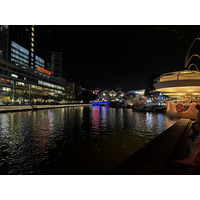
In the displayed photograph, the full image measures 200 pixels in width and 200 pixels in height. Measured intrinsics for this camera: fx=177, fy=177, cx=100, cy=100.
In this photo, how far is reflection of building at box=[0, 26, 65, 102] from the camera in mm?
82225

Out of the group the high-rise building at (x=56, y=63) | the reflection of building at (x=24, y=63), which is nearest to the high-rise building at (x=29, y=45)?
the reflection of building at (x=24, y=63)

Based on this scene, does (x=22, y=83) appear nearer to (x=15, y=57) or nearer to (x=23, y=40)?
(x=15, y=57)

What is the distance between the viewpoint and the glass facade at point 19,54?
107m

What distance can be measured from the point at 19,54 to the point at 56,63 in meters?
73.3

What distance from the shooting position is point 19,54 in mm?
114062

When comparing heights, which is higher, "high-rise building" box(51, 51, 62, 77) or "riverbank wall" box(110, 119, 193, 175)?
"high-rise building" box(51, 51, 62, 77)

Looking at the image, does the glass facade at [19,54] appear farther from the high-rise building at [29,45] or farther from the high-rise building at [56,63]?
the high-rise building at [56,63]

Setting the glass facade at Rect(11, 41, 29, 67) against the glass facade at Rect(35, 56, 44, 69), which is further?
the glass facade at Rect(35, 56, 44, 69)

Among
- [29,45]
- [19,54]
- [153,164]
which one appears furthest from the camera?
[29,45]

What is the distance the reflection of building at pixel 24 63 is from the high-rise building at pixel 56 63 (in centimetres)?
2192

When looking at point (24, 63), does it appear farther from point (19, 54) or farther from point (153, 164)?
point (153, 164)

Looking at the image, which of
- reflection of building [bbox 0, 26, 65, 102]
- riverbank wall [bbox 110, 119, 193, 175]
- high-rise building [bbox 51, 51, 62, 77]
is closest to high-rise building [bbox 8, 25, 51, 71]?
reflection of building [bbox 0, 26, 65, 102]

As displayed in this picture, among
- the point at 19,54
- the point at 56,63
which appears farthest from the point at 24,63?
the point at 56,63

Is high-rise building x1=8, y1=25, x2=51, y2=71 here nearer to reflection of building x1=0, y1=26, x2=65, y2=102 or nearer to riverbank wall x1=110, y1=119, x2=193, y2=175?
reflection of building x1=0, y1=26, x2=65, y2=102
